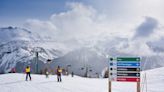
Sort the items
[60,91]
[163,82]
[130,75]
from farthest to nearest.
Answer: [163,82] < [60,91] < [130,75]

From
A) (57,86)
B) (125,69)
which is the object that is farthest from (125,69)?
(57,86)

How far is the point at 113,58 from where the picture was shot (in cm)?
2072

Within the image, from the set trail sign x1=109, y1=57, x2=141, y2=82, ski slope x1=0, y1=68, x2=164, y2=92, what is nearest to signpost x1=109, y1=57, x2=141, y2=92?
trail sign x1=109, y1=57, x2=141, y2=82

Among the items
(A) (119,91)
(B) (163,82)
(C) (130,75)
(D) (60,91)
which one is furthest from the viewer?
(B) (163,82)

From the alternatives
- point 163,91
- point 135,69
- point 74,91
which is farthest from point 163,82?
point 135,69

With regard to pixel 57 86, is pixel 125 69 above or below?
above

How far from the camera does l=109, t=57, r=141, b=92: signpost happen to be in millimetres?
20109

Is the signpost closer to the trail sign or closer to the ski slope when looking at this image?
the trail sign

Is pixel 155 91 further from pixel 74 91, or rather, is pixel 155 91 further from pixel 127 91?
pixel 74 91

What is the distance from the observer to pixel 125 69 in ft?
66.4

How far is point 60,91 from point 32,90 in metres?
2.22

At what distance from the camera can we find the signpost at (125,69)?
20.1 m

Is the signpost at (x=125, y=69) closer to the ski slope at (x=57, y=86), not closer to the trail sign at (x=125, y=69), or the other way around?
the trail sign at (x=125, y=69)

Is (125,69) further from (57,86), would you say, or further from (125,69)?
(57,86)
